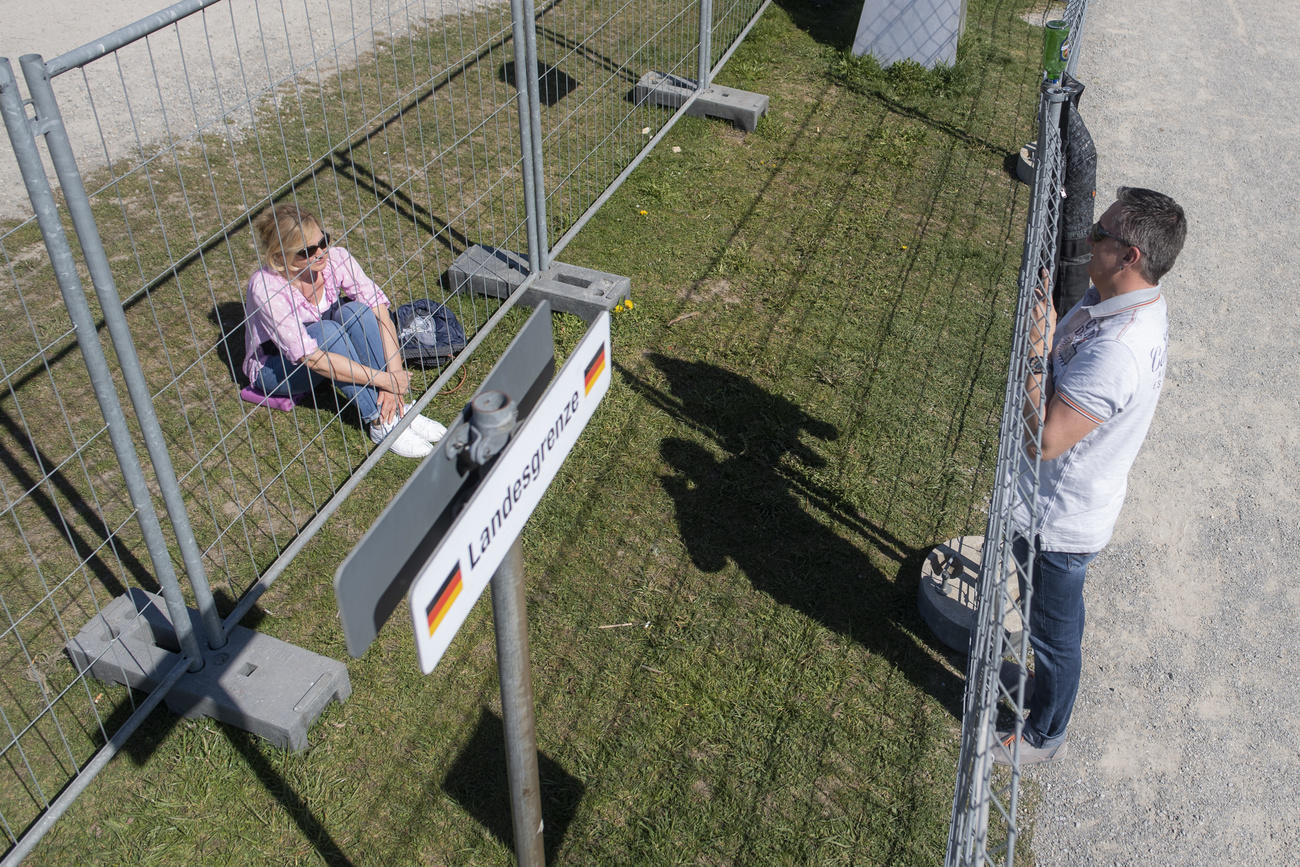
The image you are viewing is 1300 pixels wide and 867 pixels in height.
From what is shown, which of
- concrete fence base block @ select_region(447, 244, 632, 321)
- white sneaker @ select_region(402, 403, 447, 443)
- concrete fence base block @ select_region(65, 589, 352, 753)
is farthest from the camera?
concrete fence base block @ select_region(447, 244, 632, 321)

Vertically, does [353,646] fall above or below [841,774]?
above

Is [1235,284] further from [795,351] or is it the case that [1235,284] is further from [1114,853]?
[1114,853]

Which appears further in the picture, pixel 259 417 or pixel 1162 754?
pixel 259 417

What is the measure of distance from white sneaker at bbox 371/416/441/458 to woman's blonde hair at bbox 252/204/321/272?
0.76m

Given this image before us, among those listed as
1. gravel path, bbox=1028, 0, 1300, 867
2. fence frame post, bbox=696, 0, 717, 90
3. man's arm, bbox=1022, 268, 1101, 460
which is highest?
man's arm, bbox=1022, 268, 1101, 460

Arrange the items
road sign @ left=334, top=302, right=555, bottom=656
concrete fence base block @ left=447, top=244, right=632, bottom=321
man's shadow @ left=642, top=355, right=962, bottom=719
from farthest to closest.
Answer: concrete fence base block @ left=447, top=244, right=632, bottom=321 < man's shadow @ left=642, top=355, right=962, bottom=719 < road sign @ left=334, top=302, right=555, bottom=656

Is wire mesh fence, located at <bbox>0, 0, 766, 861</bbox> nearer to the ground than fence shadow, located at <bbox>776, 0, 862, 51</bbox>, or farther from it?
farther from it

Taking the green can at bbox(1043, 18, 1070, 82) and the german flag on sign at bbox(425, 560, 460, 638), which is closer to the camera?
the german flag on sign at bbox(425, 560, 460, 638)

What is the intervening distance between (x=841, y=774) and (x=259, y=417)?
9.34 ft

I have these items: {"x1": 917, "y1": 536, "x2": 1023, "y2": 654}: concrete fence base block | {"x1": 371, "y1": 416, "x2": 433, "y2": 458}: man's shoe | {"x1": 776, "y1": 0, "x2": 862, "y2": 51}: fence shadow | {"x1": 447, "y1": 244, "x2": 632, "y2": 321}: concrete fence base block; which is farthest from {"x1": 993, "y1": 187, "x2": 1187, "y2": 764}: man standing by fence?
{"x1": 776, "y1": 0, "x2": 862, "y2": 51}: fence shadow

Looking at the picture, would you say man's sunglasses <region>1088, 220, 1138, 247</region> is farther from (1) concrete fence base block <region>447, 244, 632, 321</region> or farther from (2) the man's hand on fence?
(1) concrete fence base block <region>447, 244, 632, 321</region>

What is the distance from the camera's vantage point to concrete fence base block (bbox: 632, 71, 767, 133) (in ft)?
24.0

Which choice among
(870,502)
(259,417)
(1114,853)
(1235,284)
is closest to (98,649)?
(259,417)

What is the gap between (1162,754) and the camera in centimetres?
358
